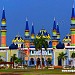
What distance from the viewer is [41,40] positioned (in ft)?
290

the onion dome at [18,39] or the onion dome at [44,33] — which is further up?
the onion dome at [44,33]

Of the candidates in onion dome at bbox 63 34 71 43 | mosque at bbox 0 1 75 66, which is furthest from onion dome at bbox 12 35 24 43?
onion dome at bbox 63 34 71 43

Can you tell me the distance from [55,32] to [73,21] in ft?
54.3

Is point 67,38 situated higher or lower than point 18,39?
higher

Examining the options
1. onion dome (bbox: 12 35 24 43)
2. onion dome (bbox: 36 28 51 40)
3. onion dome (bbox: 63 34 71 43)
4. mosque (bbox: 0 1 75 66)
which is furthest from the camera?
onion dome (bbox: 63 34 71 43)

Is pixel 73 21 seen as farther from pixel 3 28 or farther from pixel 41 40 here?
pixel 41 40

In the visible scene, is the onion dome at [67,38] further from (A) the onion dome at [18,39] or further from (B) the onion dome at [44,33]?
(A) the onion dome at [18,39]

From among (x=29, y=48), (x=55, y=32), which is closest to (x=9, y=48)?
(x=29, y=48)

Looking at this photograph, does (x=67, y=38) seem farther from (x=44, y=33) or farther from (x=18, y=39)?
(x=18, y=39)

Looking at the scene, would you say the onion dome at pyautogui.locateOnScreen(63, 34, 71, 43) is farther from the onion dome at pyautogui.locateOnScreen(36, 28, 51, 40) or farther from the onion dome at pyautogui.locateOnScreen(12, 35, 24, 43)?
the onion dome at pyautogui.locateOnScreen(12, 35, 24, 43)

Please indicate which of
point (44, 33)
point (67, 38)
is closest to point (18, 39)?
point (44, 33)

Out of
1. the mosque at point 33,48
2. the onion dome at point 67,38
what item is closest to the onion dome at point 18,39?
the mosque at point 33,48

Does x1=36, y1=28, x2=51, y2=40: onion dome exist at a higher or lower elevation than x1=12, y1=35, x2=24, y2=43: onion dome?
higher

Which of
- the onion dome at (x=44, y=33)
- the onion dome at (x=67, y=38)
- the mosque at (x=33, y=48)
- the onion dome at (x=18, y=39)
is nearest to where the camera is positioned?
the mosque at (x=33, y=48)
